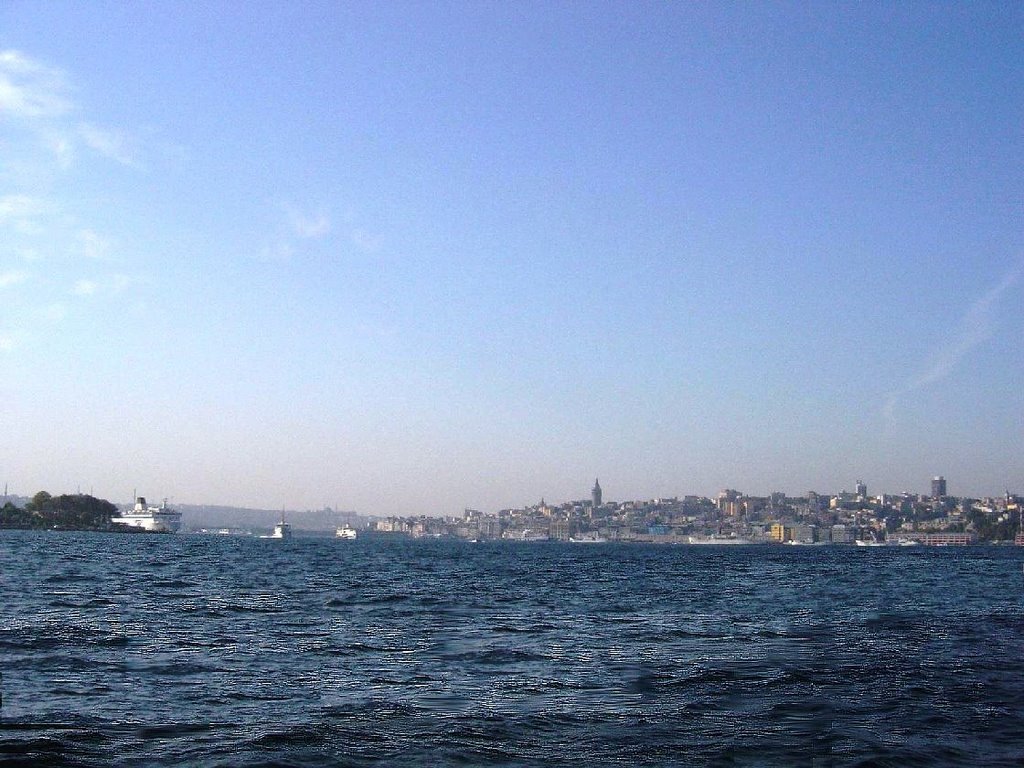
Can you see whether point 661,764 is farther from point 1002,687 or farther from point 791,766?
point 1002,687

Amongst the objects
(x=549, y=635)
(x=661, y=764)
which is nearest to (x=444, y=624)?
(x=549, y=635)

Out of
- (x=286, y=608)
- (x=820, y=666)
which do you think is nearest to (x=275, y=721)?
(x=820, y=666)

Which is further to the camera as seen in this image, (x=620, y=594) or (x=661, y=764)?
(x=620, y=594)

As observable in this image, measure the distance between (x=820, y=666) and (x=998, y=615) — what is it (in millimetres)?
20012

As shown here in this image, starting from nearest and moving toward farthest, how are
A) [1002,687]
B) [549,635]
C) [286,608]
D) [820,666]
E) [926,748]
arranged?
[926,748]
[1002,687]
[820,666]
[549,635]
[286,608]

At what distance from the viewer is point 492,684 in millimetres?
19828

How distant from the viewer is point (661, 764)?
44.3 feet

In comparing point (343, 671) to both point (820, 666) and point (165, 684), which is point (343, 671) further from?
point (820, 666)

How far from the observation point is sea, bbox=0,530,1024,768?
14.3 meters

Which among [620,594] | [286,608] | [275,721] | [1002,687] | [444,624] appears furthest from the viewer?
[620,594]

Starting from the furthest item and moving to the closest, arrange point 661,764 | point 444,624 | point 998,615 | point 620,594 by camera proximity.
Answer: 1. point 620,594
2. point 998,615
3. point 444,624
4. point 661,764

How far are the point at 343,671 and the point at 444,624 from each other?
35.0 feet

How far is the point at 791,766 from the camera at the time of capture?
13.6 m

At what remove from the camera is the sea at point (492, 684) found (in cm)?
1432
